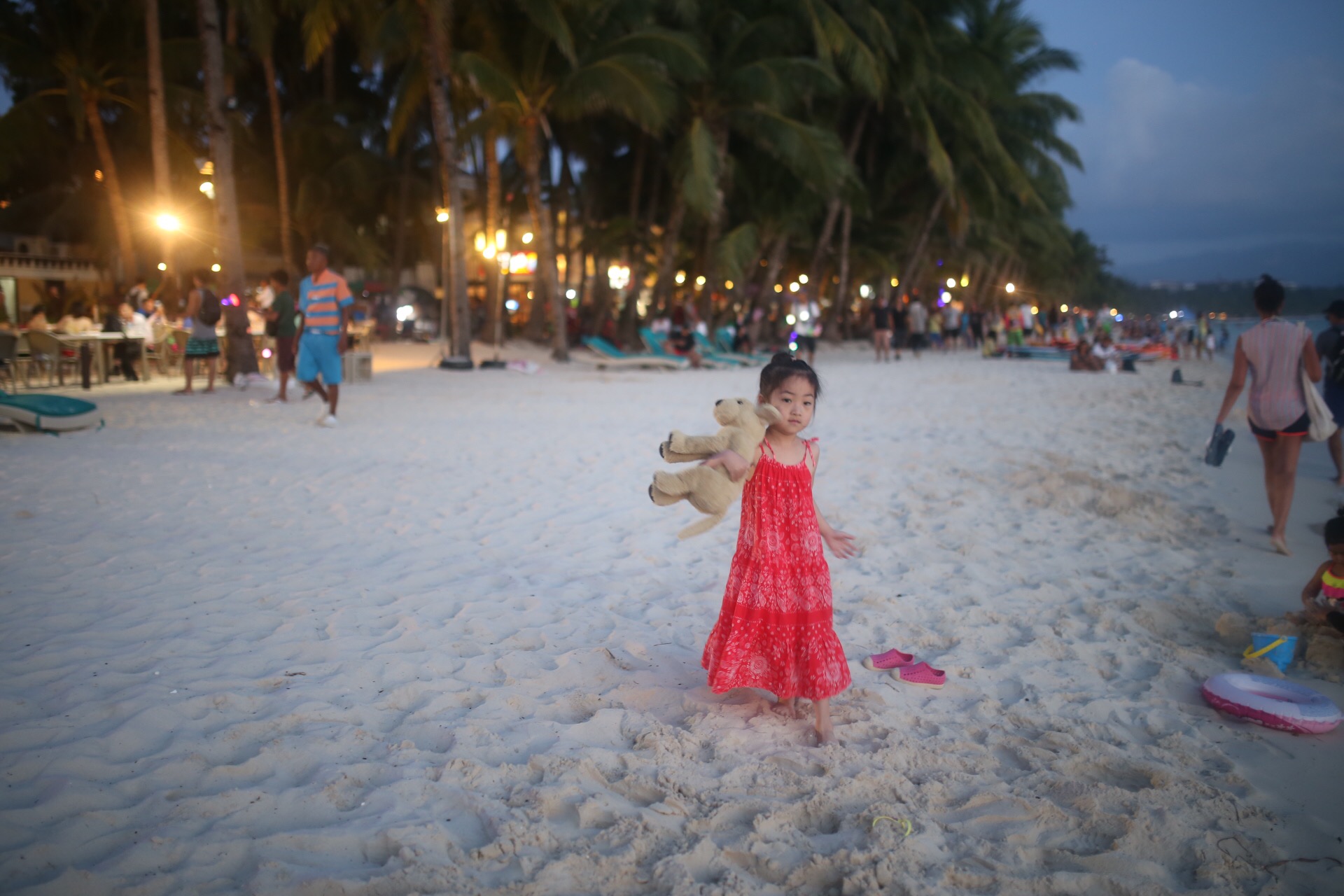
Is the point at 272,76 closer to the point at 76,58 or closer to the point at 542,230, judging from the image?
the point at 76,58

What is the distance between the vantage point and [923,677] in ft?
10.6

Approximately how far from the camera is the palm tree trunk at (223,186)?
12.2 metres

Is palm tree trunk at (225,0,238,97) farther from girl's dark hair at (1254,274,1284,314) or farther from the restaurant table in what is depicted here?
girl's dark hair at (1254,274,1284,314)

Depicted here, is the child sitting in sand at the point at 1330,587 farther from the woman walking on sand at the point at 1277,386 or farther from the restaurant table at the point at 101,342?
the restaurant table at the point at 101,342

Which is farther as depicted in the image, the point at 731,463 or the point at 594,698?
the point at 594,698

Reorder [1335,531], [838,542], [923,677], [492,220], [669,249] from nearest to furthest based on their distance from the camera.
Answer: [838,542]
[923,677]
[1335,531]
[492,220]
[669,249]

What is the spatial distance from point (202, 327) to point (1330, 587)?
39.6 feet

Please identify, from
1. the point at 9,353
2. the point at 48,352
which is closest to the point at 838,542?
the point at 9,353

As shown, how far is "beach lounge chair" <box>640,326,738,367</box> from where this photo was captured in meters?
18.6

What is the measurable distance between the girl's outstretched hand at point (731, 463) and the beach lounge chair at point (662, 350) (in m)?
15.9

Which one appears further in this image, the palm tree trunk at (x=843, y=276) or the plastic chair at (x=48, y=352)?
the palm tree trunk at (x=843, y=276)

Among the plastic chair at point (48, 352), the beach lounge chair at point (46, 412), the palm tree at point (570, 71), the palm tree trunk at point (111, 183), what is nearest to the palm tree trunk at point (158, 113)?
the plastic chair at point (48, 352)

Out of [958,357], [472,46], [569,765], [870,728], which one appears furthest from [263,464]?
[958,357]

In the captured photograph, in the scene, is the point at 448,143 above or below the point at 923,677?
above
